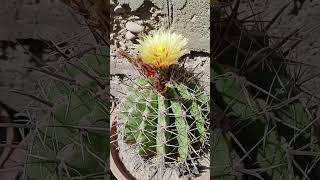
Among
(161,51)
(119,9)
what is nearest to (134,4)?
(119,9)

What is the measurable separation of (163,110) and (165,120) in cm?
1

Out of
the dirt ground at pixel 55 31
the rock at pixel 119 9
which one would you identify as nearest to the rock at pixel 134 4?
the rock at pixel 119 9

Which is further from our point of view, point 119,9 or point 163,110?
point 119,9

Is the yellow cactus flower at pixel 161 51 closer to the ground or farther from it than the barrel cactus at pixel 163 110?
farther from it

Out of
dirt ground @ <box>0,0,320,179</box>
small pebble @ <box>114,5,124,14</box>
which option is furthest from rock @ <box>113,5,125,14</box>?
dirt ground @ <box>0,0,320,179</box>

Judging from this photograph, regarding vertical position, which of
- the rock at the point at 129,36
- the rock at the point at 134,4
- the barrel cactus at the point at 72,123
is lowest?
the barrel cactus at the point at 72,123

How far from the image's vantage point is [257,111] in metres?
0.68

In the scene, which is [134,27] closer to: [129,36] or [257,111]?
[129,36]

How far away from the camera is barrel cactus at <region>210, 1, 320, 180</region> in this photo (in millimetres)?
664

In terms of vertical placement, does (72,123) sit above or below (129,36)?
below

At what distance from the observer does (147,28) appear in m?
0.94

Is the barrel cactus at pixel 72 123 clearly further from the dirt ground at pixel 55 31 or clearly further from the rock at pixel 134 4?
the rock at pixel 134 4

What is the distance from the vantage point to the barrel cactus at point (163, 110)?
0.69 metres

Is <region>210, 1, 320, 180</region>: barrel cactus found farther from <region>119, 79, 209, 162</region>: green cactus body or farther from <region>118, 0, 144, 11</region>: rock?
<region>118, 0, 144, 11</region>: rock
